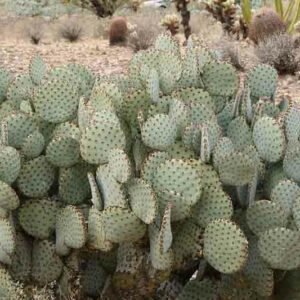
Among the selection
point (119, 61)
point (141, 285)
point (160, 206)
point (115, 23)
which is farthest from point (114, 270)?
point (115, 23)

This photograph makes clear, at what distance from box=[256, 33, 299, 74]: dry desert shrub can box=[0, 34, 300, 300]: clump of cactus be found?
24.1ft

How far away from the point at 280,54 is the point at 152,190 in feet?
28.0

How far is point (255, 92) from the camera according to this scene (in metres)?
4.62

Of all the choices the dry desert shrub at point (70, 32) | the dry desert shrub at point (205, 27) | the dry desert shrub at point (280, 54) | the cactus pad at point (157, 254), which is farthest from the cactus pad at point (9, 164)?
the dry desert shrub at point (70, 32)

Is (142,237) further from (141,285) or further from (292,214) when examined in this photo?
(292,214)

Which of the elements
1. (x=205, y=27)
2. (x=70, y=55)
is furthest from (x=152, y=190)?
(x=205, y=27)

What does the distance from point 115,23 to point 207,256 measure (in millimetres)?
12383

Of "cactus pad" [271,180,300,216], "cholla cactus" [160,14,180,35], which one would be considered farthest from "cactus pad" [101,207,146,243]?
"cholla cactus" [160,14,180,35]

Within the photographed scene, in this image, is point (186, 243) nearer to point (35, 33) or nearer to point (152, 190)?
point (152, 190)

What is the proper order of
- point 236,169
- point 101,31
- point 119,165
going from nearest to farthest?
point 119,165
point 236,169
point 101,31

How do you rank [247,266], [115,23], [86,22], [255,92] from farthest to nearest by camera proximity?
[86,22]
[115,23]
[255,92]
[247,266]

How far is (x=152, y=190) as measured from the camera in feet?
11.5

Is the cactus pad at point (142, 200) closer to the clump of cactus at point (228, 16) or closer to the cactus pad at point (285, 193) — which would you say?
the cactus pad at point (285, 193)

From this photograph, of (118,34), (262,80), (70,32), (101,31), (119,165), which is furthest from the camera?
(101,31)
